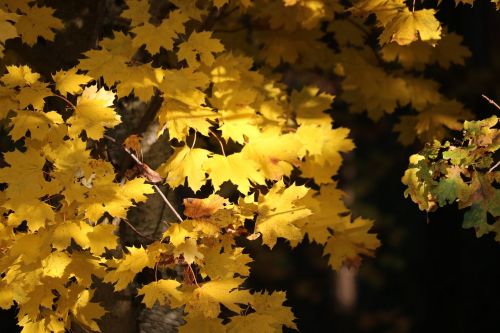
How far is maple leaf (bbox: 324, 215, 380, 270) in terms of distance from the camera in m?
4.07

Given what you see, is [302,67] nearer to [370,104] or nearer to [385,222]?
[370,104]

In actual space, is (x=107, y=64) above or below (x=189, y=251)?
above

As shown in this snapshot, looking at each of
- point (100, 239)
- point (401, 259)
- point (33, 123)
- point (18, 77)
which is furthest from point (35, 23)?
point (401, 259)

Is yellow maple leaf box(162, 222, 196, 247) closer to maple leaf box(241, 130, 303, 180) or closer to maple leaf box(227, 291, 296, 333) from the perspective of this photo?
maple leaf box(227, 291, 296, 333)

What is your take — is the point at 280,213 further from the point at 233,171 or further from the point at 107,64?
the point at 107,64

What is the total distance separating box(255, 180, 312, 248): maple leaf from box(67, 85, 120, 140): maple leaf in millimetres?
749

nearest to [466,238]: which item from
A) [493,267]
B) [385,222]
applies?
[493,267]

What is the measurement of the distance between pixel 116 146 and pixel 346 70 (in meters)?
1.51

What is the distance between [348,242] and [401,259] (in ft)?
23.4

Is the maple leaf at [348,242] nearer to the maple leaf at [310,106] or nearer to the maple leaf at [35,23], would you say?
the maple leaf at [310,106]

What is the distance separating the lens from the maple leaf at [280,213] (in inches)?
126

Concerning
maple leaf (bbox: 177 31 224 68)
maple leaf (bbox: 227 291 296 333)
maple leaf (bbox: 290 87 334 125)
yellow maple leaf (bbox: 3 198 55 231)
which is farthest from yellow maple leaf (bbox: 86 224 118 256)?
maple leaf (bbox: 290 87 334 125)

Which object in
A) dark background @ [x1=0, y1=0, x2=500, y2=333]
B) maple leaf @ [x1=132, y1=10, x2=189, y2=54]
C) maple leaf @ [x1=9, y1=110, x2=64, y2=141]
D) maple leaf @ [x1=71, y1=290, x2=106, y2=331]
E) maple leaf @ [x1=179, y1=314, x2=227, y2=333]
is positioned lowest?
dark background @ [x1=0, y1=0, x2=500, y2=333]

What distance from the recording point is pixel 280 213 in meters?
3.28
